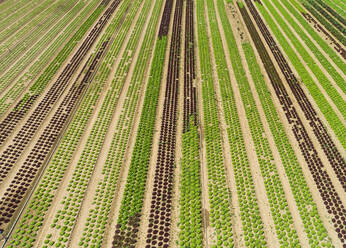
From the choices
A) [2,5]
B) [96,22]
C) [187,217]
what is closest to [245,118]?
[187,217]

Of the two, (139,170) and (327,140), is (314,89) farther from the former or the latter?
(139,170)

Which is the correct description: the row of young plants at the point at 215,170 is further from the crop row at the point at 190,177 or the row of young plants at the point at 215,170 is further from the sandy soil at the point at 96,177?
the sandy soil at the point at 96,177

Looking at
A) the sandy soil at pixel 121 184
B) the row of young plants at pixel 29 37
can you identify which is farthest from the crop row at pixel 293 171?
the row of young plants at pixel 29 37

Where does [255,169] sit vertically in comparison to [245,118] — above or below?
below

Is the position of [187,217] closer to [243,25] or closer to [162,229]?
[162,229]

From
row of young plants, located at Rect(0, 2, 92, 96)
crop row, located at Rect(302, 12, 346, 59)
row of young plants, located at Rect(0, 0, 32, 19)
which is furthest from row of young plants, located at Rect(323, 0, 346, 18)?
row of young plants, located at Rect(0, 0, 32, 19)

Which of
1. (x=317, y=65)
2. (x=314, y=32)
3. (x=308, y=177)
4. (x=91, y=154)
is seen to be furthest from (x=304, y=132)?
(x=314, y=32)
